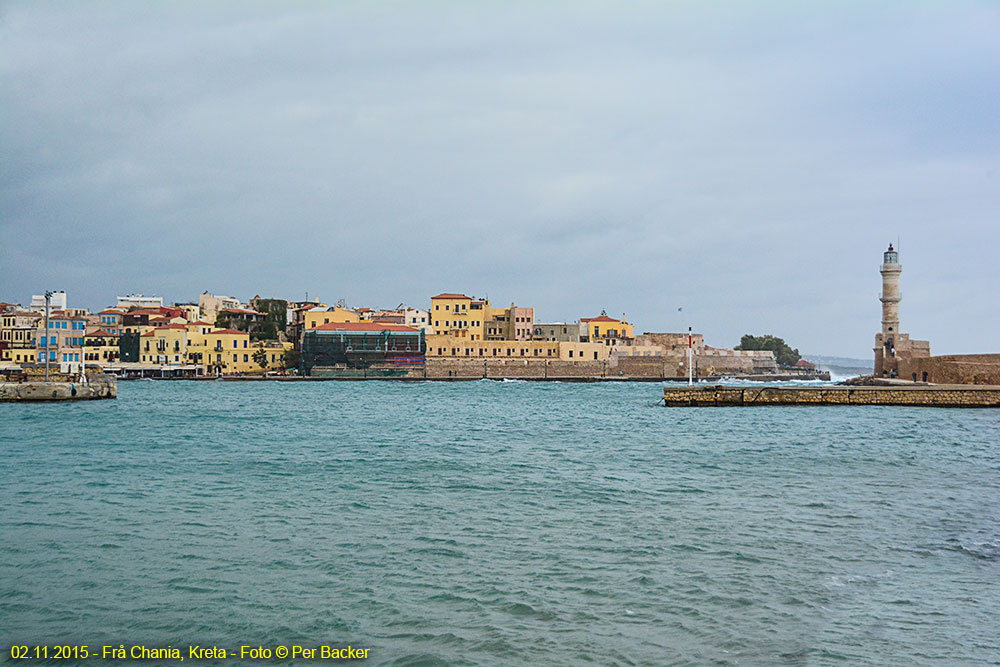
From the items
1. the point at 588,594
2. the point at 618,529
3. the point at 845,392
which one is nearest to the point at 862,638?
the point at 588,594

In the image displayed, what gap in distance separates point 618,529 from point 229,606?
16.4ft

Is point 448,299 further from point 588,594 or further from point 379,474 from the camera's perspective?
point 588,594

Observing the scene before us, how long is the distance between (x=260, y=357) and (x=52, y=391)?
118ft

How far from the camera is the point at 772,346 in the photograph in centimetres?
10712

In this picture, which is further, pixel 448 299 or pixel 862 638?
pixel 448 299

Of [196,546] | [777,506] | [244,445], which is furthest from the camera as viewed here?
[244,445]

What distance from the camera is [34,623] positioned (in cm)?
692

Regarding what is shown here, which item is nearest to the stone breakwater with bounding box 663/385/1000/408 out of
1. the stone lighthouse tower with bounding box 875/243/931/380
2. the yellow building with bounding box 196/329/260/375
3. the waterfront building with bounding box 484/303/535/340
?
the stone lighthouse tower with bounding box 875/243/931/380

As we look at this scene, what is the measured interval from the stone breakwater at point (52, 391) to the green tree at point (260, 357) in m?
32.9

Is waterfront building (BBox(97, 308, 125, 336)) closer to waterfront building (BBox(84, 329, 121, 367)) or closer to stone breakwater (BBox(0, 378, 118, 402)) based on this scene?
waterfront building (BBox(84, 329, 121, 367))

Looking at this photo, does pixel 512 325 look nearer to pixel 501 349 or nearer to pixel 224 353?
pixel 501 349

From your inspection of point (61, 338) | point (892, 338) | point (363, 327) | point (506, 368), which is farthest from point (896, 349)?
point (61, 338)

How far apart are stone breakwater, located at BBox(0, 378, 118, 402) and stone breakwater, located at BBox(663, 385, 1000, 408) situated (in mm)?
29426

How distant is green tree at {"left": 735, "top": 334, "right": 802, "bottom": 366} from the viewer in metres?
107
